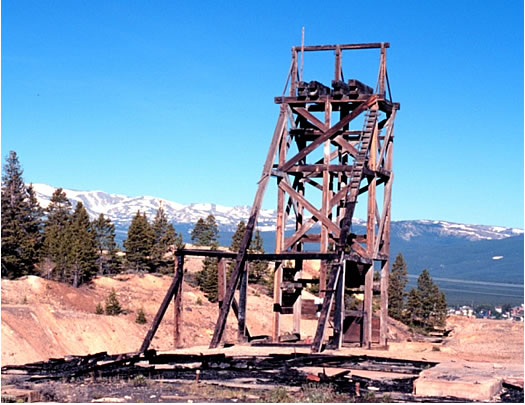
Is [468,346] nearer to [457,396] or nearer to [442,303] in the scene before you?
[457,396]

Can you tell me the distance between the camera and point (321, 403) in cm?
1274

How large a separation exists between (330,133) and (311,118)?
85 cm

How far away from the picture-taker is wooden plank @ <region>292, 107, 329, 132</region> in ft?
80.7

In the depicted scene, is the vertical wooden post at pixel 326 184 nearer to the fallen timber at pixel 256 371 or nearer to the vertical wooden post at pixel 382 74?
the vertical wooden post at pixel 382 74

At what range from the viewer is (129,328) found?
147 ft

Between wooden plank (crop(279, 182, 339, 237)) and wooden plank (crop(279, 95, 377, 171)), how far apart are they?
0.57 meters

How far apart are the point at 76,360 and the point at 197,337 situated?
94.2ft

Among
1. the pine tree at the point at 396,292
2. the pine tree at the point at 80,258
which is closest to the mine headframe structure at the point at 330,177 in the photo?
the pine tree at the point at 80,258

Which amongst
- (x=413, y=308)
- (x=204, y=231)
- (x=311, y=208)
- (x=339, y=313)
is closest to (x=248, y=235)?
(x=311, y=208)

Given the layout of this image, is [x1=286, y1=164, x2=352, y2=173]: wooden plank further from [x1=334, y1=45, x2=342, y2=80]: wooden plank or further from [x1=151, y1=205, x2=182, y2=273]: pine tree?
[x1=151, y1=205, x2=182, y2=273]: pine tree

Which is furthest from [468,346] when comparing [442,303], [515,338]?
[442,303]

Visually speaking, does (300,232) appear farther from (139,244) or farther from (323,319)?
(139,244)

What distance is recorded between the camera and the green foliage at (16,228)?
61.6 m

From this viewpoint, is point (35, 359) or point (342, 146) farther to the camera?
point (35, 359)
